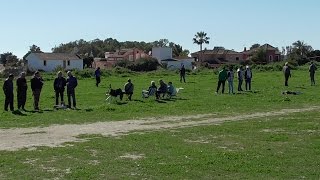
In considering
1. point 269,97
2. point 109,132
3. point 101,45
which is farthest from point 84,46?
point 109,132

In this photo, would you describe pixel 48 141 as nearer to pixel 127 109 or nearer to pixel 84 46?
pixel 127 109

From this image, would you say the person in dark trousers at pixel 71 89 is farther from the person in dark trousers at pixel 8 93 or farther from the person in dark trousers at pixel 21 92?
the person in dark trousers at pixel 8 93

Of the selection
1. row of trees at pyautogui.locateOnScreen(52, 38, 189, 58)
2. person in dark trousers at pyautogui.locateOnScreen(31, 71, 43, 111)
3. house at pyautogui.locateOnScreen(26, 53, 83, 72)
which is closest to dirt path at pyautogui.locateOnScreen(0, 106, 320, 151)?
person in dark trousers at pyautogui.locateOnScreen(31, 71, 43, 111)

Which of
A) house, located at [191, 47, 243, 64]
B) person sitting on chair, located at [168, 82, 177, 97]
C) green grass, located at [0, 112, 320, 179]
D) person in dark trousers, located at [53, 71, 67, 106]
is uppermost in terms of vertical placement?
house, located at [191, 47, 243, 64]

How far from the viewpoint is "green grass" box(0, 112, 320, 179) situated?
1134 centimetres

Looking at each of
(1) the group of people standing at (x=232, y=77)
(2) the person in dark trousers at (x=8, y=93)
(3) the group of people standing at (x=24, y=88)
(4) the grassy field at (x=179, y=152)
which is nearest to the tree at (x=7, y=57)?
(1) the group of people standing at (x=232, y=77)

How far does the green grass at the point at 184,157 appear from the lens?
1134 cm

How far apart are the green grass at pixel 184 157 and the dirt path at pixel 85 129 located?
908 mm

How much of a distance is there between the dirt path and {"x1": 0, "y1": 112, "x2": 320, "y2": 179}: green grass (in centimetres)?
91

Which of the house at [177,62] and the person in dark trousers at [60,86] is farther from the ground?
the house at [177,62]

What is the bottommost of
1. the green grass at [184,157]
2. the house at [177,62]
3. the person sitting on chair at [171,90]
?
the green grass at [184,157]

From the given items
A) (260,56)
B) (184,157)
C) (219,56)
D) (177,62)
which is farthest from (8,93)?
(219,56)

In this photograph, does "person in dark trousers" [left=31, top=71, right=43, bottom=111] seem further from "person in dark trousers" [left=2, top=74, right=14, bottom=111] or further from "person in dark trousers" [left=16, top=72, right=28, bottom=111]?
"person in dark trousers" [left=2, top=74, right=14, bottom=111]

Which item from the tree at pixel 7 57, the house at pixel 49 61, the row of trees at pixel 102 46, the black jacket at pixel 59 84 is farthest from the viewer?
the row of trees at pixel 102 46
